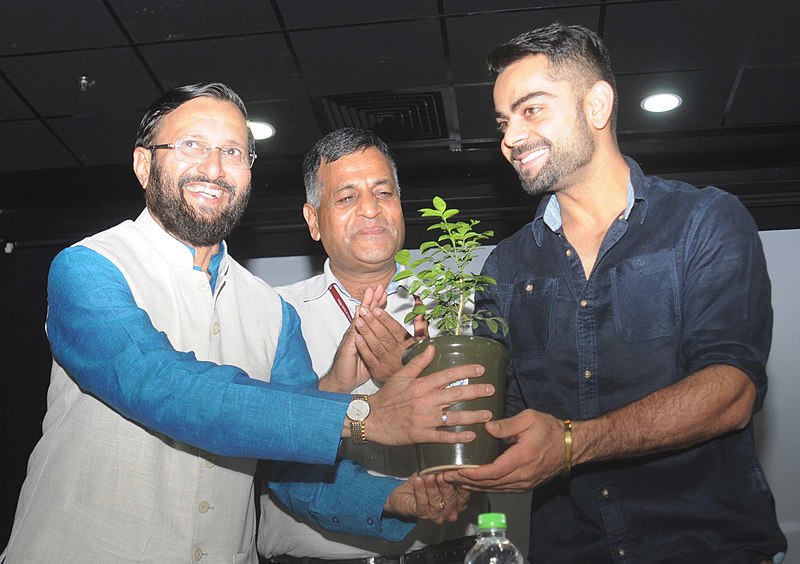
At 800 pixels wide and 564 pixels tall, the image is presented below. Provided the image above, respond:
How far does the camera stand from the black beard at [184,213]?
209 centimetres

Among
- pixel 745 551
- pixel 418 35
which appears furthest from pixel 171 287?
pixel 418 35

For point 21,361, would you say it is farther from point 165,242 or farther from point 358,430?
point 358,430

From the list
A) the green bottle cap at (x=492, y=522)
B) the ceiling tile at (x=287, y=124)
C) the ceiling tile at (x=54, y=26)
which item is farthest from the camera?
the ceiling tile at (x=287, y=124)

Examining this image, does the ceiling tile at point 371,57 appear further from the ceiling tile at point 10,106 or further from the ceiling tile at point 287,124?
the ceiling tile at point 10,106

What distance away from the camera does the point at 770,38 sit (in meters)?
4.35

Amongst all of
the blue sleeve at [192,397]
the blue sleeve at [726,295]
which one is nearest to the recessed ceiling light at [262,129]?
the blue sleeve at [192,397]

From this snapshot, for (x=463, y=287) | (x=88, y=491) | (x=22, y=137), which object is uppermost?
(x=22, y=137)

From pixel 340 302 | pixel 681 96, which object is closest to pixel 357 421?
pixel 340 302

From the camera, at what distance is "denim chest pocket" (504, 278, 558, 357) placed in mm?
2059

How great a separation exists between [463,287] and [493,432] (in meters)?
0.34

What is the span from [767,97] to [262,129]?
2983 millimetres

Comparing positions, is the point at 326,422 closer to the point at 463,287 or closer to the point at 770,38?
the point at 463,287

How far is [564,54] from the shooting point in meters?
2.26

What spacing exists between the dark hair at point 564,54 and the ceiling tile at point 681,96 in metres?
2.59
